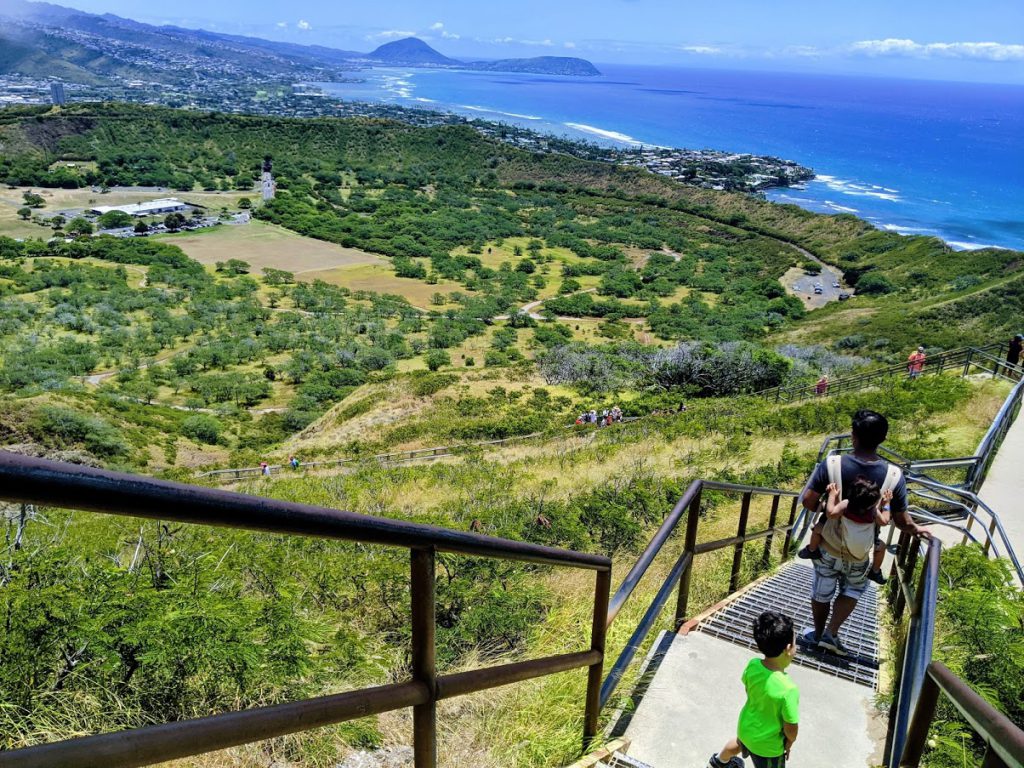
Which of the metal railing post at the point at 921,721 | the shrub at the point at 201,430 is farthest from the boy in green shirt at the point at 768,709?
the shrub at the point at 201,430

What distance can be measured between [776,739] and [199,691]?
2.55 metres

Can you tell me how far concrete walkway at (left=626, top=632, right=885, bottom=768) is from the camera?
3.38m

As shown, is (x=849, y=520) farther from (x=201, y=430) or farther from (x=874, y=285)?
(x=874, y=285)

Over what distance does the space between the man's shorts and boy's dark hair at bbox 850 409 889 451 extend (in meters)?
0.79

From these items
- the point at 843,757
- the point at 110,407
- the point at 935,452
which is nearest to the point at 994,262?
the point at 935,452

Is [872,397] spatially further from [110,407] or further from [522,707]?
[110,407]

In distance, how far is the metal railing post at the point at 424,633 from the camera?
1.80 m

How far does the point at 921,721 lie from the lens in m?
2.31

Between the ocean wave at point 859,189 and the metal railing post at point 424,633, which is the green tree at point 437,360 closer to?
the metal railing post at point 424,633

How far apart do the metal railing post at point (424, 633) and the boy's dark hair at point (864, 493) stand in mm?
3230

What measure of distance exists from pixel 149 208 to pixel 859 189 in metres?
104

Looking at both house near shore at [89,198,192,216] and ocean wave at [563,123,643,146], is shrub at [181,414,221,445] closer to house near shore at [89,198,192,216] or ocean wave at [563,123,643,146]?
house near shore at [89,198,192,216]

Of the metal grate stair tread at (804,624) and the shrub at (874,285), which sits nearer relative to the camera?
the metal grate stair tread at (804,624)

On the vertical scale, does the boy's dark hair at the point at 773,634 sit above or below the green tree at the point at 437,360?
above
